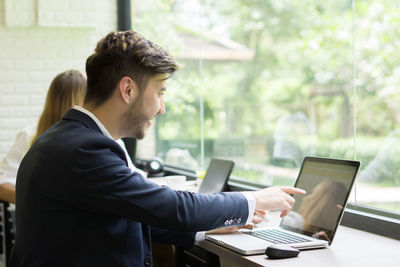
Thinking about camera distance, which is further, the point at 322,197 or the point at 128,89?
the point at 322,197

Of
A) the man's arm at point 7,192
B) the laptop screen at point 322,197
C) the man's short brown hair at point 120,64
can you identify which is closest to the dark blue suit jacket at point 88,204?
the man's short brown hair at point 120,64

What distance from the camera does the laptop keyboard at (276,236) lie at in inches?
77.9

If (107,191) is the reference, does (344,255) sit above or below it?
below

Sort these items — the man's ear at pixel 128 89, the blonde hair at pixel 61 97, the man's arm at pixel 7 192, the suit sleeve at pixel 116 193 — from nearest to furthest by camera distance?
the suit sleeve at pixel 116 193, the man's ear at pixel 128 89, the blonde hair at pixel 61 97, the man's arm at pixel 7 192

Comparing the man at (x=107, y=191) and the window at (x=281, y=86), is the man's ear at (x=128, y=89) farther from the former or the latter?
the window at (x=281, y=86)

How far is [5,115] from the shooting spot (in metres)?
4.23

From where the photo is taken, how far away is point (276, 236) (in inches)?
Result: 81.3

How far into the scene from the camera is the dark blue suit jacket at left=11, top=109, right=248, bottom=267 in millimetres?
1528

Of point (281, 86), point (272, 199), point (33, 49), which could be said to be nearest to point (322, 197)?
point (272, 199)

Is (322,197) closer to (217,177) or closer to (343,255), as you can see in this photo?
(343,255)

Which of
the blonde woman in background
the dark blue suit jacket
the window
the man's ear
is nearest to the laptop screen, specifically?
the window

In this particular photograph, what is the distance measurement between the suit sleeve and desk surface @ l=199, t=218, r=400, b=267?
11.9 inches

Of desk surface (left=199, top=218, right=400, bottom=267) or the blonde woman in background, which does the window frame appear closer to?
desk surface (left=199, top=218, right=400, bottom=267)

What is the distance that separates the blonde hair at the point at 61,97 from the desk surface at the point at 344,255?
1314 millimetres
